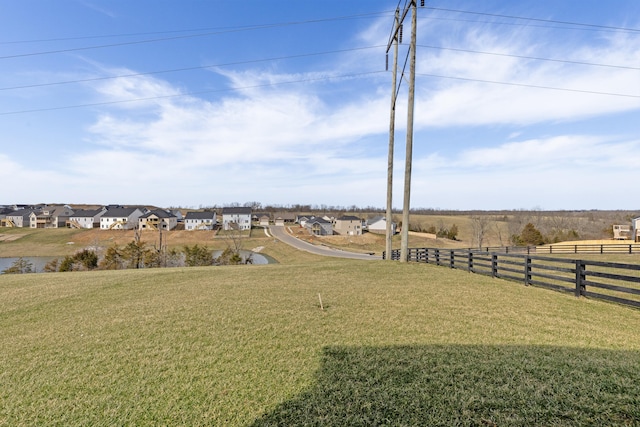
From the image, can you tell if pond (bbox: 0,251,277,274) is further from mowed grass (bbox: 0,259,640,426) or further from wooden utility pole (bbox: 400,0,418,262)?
mowed grass (bbox: 0,259,640,426)

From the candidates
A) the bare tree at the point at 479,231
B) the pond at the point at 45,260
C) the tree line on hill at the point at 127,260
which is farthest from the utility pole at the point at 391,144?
the bare tree at the point at 479,231

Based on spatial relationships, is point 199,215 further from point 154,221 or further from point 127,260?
point 127,260

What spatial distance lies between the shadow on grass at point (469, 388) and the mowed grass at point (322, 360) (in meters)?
0.02

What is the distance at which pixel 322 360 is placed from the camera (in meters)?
4.55

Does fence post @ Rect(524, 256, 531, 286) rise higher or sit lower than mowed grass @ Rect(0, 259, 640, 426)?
higher

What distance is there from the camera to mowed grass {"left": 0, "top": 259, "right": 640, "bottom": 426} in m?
3.31

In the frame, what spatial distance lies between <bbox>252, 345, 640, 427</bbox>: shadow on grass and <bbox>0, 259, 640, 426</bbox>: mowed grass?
0.02 meters

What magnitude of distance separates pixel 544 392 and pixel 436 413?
1393 millimetres

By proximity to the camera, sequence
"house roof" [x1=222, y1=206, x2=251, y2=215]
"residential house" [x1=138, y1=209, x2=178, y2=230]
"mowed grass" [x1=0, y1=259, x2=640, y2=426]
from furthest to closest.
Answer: "house roof" [x1=222, y1=206, x2=251, y2=215]
"residential house" [x1=138, y1=209, x2=178, y2=230]
"mowed grass" [x1=0, y1=259, x2=640, y2=426]

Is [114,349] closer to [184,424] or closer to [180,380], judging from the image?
[180,380]

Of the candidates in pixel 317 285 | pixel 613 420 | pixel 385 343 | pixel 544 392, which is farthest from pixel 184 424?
pixel 317 285

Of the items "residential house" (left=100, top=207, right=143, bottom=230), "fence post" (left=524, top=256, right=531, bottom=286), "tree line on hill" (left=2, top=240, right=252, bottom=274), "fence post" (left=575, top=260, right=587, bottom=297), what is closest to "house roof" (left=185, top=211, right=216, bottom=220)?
"residential house" (left=100, top=207, right=143, bottom=230)

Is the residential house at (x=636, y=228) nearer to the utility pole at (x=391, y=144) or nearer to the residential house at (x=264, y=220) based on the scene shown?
the utility pole at (x=391, y=144)

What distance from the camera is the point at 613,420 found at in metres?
3.03
